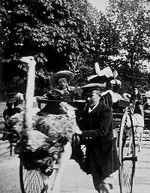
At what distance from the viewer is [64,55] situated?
68.5 ft

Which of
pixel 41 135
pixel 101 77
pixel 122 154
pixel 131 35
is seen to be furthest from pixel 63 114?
Answer: pixel 131 35

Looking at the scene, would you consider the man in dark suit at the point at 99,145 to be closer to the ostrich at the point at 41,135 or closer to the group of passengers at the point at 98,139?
the group of passengers at the point at 98,139

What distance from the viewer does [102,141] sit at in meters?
5.17

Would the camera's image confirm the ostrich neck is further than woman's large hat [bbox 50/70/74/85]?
No

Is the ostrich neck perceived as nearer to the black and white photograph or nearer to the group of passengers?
the black and white photograph

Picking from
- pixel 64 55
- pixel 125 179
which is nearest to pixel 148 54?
pixel 64 55

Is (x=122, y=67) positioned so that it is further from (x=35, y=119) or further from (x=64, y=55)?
(x=35, y=119)

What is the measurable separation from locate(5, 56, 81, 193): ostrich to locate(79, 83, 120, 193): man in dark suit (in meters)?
0.56

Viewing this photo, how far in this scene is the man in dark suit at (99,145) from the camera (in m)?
5.16

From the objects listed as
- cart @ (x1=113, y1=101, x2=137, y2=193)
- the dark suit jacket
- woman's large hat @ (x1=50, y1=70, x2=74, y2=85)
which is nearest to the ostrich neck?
the dark suit jacket

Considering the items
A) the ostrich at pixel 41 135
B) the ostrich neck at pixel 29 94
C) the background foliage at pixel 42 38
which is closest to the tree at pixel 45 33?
the background foliage at pixel 42 38

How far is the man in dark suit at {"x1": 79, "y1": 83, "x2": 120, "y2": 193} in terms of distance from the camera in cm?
516

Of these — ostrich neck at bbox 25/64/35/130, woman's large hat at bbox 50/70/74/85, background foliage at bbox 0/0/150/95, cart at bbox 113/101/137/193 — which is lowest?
cart at bbox 113/101/137/193

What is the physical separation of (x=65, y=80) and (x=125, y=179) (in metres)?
1.90
